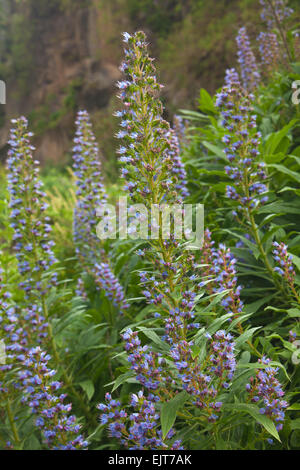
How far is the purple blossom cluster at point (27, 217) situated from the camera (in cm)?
355

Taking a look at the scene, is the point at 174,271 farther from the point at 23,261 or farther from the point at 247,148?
the point at 23,261

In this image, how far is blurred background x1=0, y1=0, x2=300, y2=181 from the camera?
14.5 m

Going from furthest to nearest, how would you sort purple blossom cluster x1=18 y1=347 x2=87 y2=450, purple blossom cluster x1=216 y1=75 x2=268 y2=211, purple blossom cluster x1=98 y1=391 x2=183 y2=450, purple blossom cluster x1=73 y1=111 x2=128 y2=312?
purple blossom cluster x1=73 y1=111 x2=128 y2=312 → purple blossom cluster x1=216 y1=75 x2=268 y2=211 → purple blossom cluster x1=18 y1=347 x2=87 y2=450 → purple blossom cluster x1=98 y1=391 x2=183 y2=450

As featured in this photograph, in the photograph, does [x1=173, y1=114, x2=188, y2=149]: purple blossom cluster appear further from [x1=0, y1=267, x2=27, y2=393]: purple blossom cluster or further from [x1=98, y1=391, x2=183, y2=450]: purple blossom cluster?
[x1=98, y1=391, x2=183, y2=450]: purple blossom cluster

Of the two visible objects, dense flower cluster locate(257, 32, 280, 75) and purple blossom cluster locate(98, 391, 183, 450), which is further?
dense flower cluster locate(257, 32, 280, 75)

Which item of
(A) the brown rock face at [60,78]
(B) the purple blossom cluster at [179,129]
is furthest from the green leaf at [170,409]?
(A) the brown rock face at [60,78]

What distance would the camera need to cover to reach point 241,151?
3.12 metres

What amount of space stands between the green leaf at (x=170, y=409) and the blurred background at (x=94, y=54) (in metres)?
10.1

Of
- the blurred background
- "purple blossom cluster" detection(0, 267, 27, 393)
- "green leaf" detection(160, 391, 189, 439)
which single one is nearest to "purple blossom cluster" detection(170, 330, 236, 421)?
"green leaf" detection(160, 391, 189, 439)

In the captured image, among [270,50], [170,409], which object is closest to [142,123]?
[170,409]

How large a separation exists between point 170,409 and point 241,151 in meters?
1.88

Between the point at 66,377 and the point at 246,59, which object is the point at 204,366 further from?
the point at 246,59

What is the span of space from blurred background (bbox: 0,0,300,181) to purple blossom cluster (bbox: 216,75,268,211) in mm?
8115

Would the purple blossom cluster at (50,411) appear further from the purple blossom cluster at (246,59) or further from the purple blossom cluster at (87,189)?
the purple blossom cluster at (246,59)
